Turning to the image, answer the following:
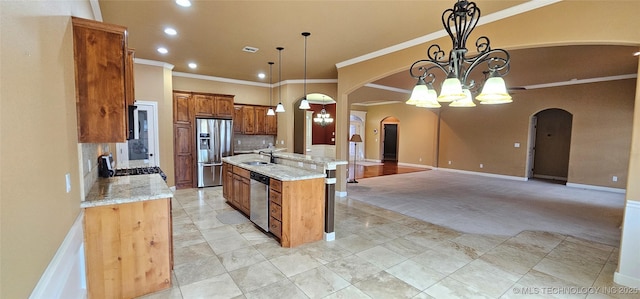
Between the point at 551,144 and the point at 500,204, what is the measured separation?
18.5ft

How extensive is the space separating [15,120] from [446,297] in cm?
296

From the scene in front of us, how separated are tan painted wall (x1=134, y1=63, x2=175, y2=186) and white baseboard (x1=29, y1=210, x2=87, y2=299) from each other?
4.40 m

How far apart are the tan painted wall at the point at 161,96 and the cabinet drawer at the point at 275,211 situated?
12.6 ft

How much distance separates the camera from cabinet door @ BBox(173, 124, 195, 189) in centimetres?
646

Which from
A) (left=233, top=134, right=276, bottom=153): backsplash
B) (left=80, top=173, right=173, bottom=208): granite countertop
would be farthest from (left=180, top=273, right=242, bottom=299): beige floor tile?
(left=233, top=134, right=276, bottom=153): backsplash

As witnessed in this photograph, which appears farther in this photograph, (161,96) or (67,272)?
(161,96)

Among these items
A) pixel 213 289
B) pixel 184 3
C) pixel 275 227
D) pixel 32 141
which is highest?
pixel 184 3

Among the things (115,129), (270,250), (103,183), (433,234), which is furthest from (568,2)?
(103,183)

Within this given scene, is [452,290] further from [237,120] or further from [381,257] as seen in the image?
[237,120]

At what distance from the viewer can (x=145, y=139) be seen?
5875 millimetres

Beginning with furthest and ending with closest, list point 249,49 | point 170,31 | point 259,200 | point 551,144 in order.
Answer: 1. point 551,144
2. point 249,49
3. point 170,31
4. point 259,200

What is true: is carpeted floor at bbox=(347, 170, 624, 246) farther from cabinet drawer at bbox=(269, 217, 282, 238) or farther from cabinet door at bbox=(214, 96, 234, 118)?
cabinet door at bbox=(214, 96, 234, 118)

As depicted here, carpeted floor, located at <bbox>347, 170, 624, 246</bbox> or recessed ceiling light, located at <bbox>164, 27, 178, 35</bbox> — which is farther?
carpeted floor, located at <bbox>347, 170, 624, 246</bbox>

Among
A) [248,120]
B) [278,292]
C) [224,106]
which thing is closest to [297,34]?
[278,292]
